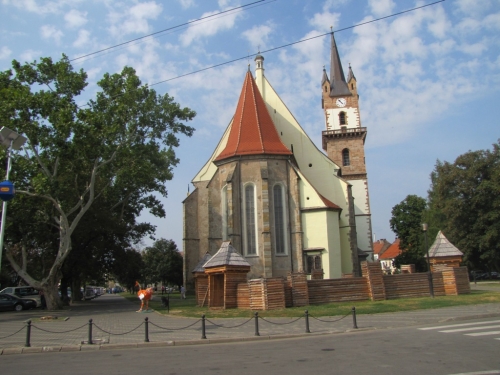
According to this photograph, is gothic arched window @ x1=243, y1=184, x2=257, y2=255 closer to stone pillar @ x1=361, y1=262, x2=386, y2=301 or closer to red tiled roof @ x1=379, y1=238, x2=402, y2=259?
stone pillar @ x1=361, y1=262, x2=386, y2=301

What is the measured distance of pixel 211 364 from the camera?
8.94 meters

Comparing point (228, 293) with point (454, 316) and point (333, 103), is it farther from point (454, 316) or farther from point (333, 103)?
point (333, 103)

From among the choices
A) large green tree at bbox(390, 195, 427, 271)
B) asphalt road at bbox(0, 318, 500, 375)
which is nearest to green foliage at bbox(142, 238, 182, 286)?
large green tree at bbox(390, 195, 427, 271)

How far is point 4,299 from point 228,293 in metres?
18.3

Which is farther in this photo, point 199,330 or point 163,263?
point 163,263

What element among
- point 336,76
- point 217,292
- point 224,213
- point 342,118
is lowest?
point 217,292

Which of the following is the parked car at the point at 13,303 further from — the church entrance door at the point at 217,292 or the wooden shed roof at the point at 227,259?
the wooden shed roof at the point at 227,259

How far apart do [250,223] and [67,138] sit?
45.4 ft

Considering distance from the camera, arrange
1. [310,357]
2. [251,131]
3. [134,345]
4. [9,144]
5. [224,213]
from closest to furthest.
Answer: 1. [310,357]
2. [134,345]
3. [9,144]
4. [224,213]
5. [251,131]

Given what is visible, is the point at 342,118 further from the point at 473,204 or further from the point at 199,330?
the point at 199,330

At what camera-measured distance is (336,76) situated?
4984 cm

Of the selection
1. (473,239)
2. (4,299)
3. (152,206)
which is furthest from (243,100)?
(473,239)

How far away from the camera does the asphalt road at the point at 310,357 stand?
806 cm

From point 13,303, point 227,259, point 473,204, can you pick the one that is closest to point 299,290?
point 227,259
